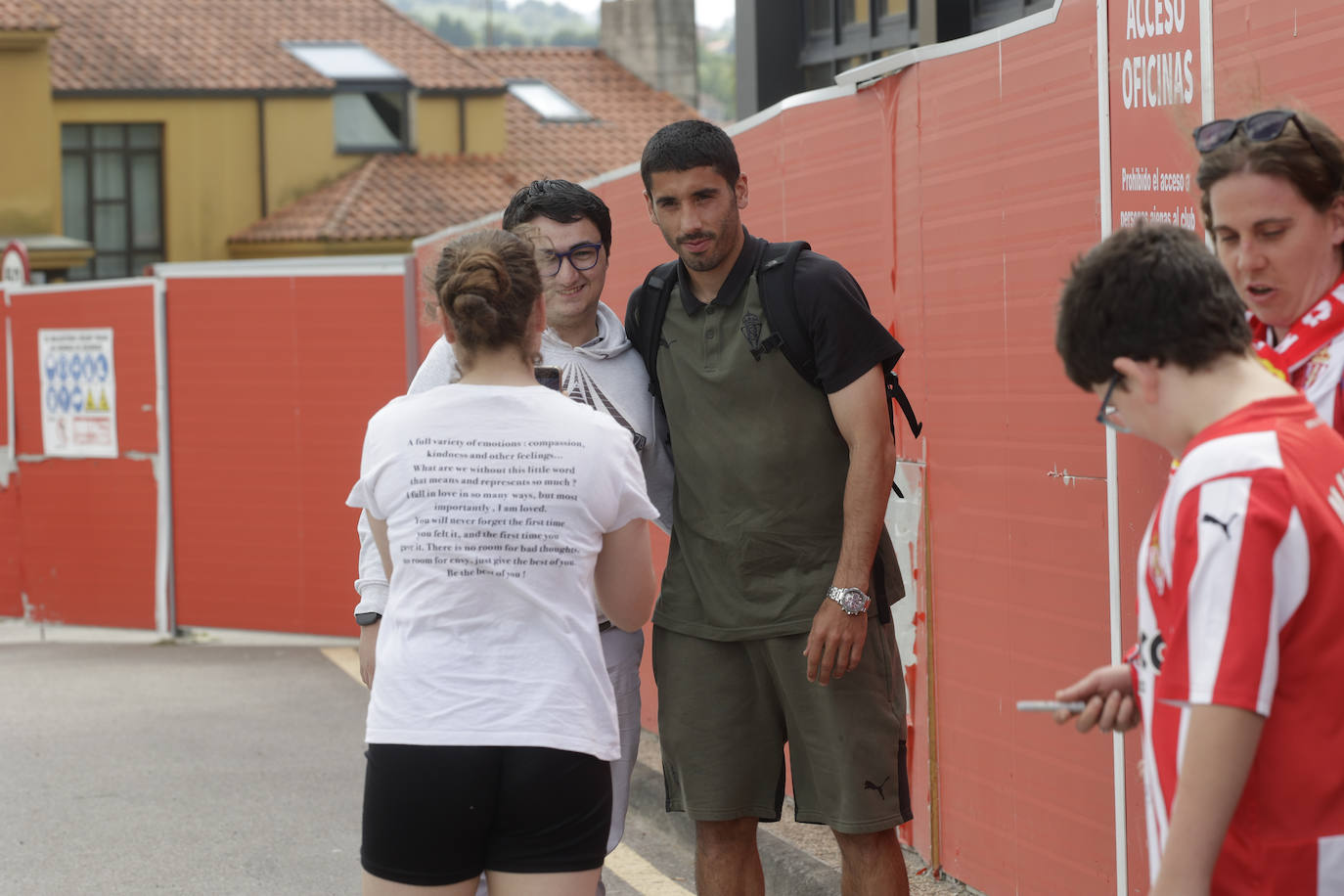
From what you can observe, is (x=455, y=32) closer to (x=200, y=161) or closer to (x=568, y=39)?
(x=568, y=39)

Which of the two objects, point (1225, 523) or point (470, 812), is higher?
point (1225, 523)

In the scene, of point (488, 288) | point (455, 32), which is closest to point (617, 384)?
point (488, 288)

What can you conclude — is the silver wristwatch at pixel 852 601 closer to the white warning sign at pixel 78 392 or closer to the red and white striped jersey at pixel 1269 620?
the red and white striped jersey at pixel 1269 620

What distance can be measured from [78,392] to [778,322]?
9.14m

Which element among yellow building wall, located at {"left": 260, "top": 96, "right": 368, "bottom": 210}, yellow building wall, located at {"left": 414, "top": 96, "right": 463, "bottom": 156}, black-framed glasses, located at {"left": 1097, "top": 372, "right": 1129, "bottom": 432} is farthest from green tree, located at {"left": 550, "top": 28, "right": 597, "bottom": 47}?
black-framed glasses, located at {"left": 1097, "top": 372, "right": 1129, "bottom": 432}

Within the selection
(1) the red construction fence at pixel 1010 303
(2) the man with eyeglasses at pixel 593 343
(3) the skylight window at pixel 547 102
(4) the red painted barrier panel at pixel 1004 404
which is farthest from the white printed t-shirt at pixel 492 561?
(3) the skylight window at pixel 547 102

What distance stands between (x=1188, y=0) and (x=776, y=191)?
2.20m

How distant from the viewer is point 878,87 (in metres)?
4.73

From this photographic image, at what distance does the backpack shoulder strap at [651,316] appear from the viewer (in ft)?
12.4

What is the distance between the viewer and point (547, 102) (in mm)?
46594

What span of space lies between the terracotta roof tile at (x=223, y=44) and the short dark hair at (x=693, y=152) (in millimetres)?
35574

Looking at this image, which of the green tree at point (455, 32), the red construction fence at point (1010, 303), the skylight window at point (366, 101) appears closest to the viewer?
the red construction fence at point (1010, 303)

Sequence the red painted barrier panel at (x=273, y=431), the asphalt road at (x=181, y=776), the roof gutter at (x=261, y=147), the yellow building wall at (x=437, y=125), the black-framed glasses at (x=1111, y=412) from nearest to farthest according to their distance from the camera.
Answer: the black-framed glasses at (x=1111, y=412)
the asphalt road at (x=181, y=776)
the red painted barrier panel at (x=273, y=431)
the roof gutter at (x=261, y=147)
the yellow building wall at (x=437, y=125)

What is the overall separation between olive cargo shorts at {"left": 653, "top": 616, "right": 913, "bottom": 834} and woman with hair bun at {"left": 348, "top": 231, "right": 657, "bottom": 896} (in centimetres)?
96
